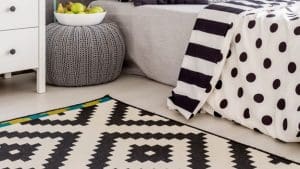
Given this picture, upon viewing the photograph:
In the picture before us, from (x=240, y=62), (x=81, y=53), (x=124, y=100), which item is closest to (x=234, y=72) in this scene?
(x=240, y=62)

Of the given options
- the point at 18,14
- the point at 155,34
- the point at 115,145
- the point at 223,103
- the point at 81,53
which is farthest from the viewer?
the point at 155,34

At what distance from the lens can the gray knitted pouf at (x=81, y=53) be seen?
284 cm

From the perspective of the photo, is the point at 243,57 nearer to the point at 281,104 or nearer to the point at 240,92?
the point at 240,92

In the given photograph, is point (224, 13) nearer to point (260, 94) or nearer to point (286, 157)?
point (260, 94)

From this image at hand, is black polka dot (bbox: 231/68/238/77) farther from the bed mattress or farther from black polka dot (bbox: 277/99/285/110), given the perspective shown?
the bed mattress

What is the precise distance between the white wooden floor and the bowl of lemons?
37 centimetres

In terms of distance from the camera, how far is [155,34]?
9.83 ft

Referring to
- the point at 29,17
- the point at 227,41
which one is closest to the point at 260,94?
the point at 227,41

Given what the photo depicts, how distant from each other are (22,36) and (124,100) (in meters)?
0.62

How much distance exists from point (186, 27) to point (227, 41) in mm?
414

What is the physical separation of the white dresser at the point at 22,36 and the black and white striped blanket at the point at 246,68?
29.6 inches

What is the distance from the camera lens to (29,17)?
265 cm

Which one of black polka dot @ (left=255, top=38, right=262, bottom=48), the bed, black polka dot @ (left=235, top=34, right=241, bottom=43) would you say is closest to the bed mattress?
the bed

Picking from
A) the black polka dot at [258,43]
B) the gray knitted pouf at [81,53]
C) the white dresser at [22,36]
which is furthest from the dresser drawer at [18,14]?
the black polka dot at [258,43]
